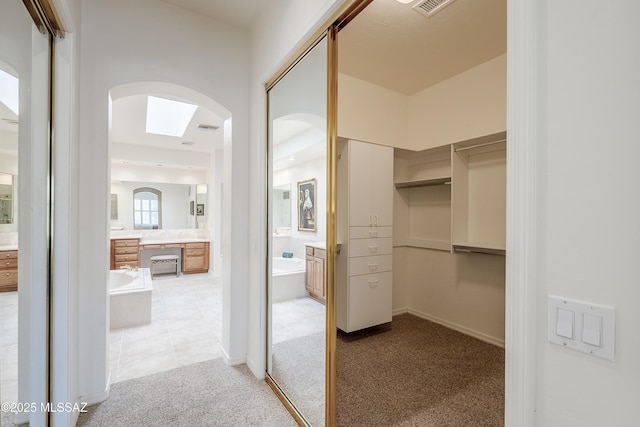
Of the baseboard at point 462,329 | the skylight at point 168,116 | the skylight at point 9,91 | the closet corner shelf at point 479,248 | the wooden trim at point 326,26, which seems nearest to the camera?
the skylight at point 9,91

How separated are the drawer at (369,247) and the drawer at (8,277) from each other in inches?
94.4

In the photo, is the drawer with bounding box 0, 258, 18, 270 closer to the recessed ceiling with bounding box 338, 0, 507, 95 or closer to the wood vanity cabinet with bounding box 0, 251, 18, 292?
the wood vanity cabinet with bounding box 0, 251, 18, 292

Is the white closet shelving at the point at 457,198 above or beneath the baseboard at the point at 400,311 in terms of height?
above

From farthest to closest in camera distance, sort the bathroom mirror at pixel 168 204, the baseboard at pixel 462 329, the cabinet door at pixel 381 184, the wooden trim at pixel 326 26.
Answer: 1. the bathroom mirror at pixel 168 204
2. the cabinet door at pixel 381 184
3. the baseboard at pixel 462 329
4. the wooden trim at pixel 326 26

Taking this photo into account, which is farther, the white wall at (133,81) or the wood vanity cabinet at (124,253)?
the wood vanity cabinet at (124,253)

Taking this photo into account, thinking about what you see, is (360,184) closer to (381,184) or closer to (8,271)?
(381,184)

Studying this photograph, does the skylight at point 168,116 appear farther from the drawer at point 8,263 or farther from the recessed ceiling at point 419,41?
the drawer at point 8,263

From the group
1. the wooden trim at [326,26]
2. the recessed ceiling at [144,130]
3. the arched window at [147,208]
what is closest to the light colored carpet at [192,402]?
the wooden trim at [326,26]

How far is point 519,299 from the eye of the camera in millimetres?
701

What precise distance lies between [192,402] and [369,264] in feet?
6.37

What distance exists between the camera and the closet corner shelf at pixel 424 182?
3.27 meters

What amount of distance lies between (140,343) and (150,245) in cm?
400

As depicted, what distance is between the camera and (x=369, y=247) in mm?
3131

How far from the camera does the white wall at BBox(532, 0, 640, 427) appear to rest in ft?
1.84
